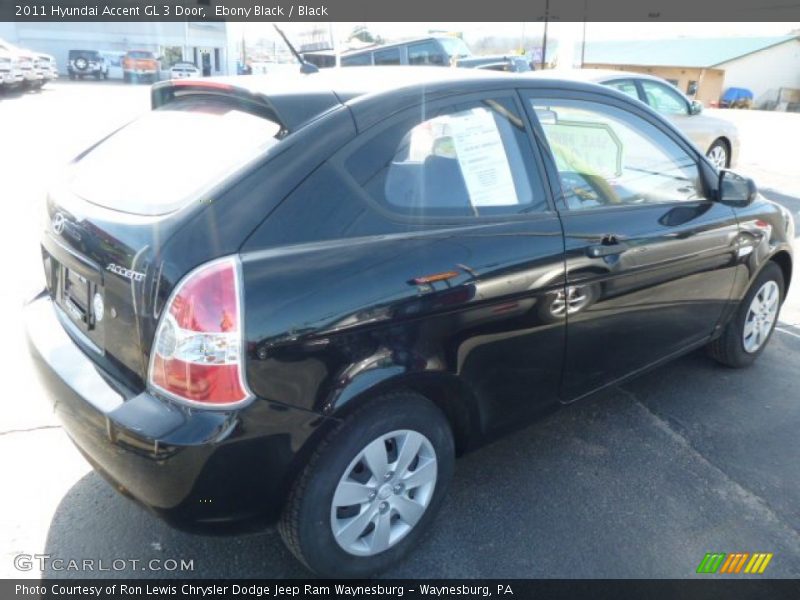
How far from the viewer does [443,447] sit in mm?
2438

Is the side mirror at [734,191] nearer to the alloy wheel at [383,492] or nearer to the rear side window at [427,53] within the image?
the alloy wheel at [383,492]

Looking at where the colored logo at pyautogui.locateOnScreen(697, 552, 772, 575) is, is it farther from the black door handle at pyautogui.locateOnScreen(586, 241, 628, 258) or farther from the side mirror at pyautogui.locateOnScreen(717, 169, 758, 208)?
the side mirror at pyautogui.locateOnScreen(717, 169, 758, 208)

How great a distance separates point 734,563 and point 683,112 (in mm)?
8199

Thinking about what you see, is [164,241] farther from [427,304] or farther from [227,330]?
[427,304]

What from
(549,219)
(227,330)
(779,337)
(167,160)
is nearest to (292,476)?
(227,330)

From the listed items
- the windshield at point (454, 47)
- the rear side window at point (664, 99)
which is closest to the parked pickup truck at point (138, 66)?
the windshield at point (454, 47)

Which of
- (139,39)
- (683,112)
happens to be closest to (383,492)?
(683,112)

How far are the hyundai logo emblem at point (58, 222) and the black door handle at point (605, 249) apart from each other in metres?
2.07

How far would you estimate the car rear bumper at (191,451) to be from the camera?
1896 mm

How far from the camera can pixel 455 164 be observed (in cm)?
246

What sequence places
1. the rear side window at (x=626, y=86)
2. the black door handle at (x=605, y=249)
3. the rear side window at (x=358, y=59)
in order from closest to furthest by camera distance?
the black door handle at (x=605, y=249) → the rear side window at (x=626, y=86) → the rear side window at (x=358, y=59)

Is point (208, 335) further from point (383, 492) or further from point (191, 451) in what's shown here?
point (383, 492)

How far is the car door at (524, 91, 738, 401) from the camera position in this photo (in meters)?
2.75

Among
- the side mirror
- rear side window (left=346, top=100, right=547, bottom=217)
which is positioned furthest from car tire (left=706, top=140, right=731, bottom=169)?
rear side window (left=346, top=100, right=547, bottom=217)
